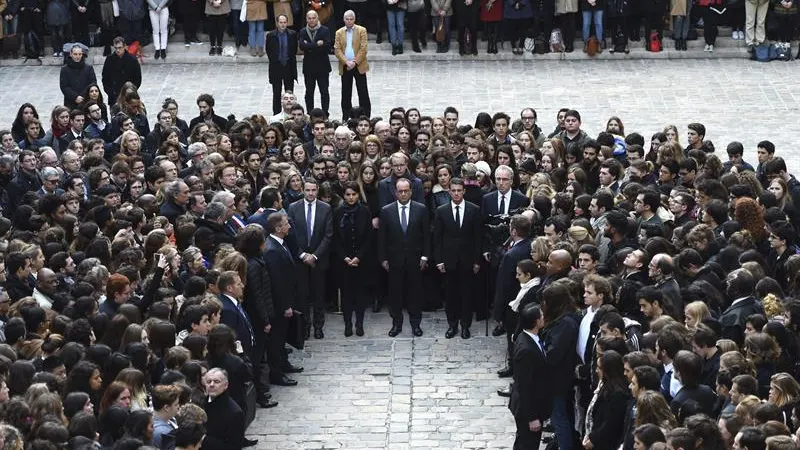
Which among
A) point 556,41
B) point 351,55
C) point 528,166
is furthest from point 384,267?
point 556,41

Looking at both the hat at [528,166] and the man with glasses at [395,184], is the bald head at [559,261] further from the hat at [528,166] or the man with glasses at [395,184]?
the hat at [528,166]

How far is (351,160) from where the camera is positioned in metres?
19.1

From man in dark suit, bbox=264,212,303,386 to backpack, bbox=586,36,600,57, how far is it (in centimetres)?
1401

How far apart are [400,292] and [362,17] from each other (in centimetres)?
1278

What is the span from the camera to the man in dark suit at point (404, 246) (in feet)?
58.0

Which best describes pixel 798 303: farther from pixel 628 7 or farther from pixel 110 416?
pixel 628 7

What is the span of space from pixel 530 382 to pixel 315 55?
12590 mm

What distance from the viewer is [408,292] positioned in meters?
18.0

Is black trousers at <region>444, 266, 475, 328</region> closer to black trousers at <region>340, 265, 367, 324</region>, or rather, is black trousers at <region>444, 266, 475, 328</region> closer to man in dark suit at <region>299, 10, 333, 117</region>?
black trousers at <region>340, 265, 367, 324</region>

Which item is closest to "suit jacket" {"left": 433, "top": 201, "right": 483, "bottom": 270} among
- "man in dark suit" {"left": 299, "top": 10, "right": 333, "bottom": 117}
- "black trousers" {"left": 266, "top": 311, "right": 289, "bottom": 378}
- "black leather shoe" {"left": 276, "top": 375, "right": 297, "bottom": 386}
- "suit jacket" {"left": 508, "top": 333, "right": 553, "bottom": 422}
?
"black trousers" {"left": 266, "top": 311, "right": 289, "bottom": 378}

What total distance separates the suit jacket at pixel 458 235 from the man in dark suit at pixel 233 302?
10.8 feet

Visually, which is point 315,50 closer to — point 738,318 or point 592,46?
point 592,46

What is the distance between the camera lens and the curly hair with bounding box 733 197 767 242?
16266mm

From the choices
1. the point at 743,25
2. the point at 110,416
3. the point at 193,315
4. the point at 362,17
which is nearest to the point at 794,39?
the point at 743,25
